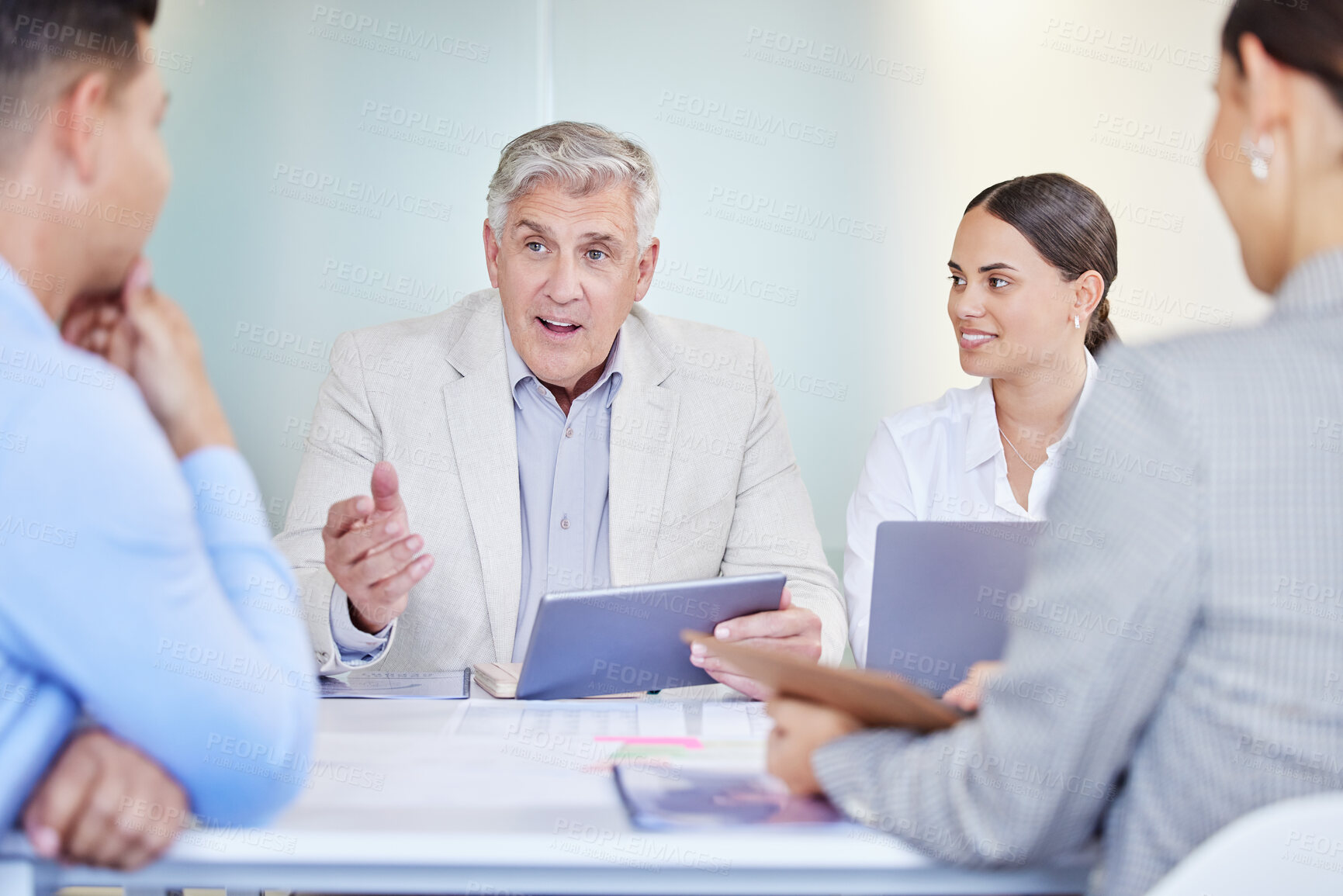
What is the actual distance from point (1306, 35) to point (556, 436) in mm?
1701

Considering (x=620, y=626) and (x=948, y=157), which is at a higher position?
(x=948, y=157)

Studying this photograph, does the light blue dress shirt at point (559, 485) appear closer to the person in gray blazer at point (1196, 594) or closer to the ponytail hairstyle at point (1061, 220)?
the ponytail hairstyle at point (1061, 220)

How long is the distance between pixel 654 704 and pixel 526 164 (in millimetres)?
1227

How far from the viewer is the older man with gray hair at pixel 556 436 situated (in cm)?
221

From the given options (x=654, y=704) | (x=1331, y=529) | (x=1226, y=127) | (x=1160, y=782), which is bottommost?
(x=654, y=704)

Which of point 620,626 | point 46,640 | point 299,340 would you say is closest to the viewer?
point 46,640

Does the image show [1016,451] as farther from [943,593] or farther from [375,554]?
[375,554]

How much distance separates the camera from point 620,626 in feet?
5.20

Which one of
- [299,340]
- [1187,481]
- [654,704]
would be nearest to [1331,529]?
[1187,481]

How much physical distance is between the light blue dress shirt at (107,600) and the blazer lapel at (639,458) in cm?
132

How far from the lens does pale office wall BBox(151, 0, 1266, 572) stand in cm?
361

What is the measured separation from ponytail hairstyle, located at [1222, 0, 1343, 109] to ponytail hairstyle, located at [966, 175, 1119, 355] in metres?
1.77

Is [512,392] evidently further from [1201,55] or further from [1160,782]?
[1201,55]

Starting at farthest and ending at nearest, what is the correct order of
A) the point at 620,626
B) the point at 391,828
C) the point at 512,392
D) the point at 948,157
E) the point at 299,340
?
1. the point at 948,157
2. the point at 299,340
3. the point at 512,392
4. the point at 620,626
5. the point at 391,828
